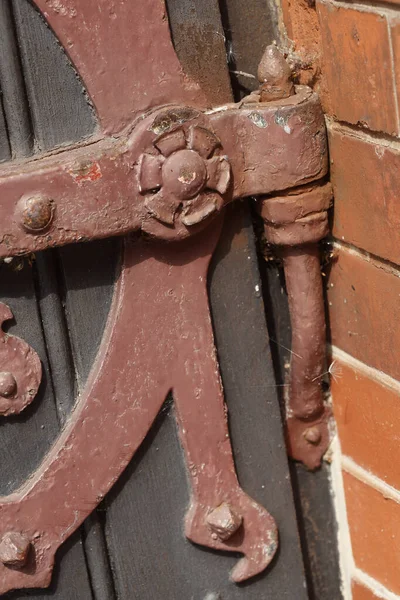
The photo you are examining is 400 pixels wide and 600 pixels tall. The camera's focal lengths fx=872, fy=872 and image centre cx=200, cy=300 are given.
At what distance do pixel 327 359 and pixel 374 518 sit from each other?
243mm

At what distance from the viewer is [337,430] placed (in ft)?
4.19

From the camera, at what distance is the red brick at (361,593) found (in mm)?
1312

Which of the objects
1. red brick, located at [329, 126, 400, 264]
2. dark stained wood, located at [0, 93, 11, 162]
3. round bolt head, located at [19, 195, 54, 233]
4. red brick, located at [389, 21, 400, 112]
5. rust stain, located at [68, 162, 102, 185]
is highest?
red brick, located at [389, 21, 400, 112]

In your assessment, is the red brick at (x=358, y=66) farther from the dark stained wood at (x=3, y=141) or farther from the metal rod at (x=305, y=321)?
the dark stained wood at (x=3, y=141)

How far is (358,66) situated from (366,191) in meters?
0.15

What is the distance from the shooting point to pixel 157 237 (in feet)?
3.31

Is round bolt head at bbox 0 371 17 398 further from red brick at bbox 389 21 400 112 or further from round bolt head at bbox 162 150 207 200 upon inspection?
red brick at bbox 389 21 400 112

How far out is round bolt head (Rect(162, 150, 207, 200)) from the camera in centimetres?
98

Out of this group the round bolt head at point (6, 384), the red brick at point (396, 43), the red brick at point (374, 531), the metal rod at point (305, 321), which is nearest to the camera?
the red brick at point (396, 43)

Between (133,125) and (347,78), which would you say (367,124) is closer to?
(347,78)

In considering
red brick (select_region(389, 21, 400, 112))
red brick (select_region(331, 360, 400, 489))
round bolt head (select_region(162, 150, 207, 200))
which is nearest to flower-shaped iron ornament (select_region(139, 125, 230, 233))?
round bolt head (select_region(162, 150, 207, 200))

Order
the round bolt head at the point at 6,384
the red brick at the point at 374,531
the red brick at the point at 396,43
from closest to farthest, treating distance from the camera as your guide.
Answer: the red brick at the point at 396,43 → the round bolt head at the point at 6,384 → the red brick at the point at 374,531

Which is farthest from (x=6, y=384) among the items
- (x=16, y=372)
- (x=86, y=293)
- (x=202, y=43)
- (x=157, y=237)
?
(x=202, y=43)

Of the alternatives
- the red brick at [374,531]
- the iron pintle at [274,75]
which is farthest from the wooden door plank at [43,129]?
the red brick at [374,531]
